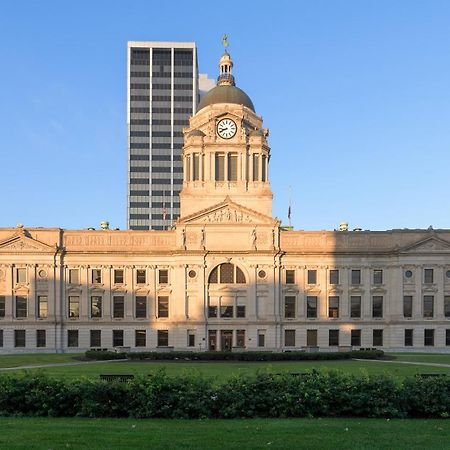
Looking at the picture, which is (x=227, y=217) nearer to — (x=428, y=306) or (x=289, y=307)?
(x=289, y=307)

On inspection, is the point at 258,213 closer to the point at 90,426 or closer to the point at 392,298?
the point at 392,298

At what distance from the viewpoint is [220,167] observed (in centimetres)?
8762

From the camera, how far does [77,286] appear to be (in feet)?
269

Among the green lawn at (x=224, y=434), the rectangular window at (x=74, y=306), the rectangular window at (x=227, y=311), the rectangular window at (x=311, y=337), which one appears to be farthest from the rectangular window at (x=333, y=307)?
the green lawn at (x=224, y=434)

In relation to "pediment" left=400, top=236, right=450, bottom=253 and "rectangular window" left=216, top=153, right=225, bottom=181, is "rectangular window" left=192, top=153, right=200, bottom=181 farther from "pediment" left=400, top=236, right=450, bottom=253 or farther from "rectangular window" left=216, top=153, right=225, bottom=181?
"pediment" left=400, top=236, right=450, bottom=253

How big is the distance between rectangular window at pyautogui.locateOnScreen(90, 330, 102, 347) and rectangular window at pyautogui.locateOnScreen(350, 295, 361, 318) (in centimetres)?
3368

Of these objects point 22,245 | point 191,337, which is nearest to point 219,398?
point 191,337

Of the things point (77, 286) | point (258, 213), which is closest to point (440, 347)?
point (258, 213)

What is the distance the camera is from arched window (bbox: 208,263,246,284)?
8244 cm

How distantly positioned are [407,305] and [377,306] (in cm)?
388

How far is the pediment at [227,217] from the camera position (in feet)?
269

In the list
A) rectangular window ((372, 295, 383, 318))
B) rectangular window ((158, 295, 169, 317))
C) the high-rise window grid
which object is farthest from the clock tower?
the high-rise window grid

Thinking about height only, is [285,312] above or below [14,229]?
A: below

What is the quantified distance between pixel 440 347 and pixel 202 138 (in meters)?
42.7
